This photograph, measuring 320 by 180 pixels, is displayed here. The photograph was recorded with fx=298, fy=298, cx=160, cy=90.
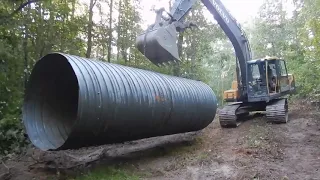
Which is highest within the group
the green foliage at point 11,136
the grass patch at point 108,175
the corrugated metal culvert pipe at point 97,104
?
the corrugated metal culvert pipe at point 97,104

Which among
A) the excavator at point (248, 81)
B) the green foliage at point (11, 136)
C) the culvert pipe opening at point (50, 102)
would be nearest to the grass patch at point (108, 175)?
the culvert pipe opening at point (50, 102)

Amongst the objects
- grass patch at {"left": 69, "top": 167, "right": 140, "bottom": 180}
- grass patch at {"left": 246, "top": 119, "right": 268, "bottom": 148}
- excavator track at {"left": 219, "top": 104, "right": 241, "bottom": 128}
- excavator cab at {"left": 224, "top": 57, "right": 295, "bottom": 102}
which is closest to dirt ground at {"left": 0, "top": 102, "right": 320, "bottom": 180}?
grass patch at {"left": 246, "top": 119, "right": 268, "bottom": 148}

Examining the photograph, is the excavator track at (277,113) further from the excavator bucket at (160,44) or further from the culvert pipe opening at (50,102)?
the culvert pipe opening at (50,102)

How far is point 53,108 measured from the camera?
598cm

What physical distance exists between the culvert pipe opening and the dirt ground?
64cm

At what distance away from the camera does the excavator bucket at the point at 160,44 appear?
6.04 m

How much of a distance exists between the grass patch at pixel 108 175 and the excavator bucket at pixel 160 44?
7.98ft

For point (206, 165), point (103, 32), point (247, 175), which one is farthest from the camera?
point (103, 32)

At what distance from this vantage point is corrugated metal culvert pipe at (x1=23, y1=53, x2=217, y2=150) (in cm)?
453

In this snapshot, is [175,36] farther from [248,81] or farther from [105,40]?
[105,40]

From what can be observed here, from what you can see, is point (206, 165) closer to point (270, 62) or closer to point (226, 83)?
point (270, 62)

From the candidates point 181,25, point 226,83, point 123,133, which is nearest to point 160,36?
point 181,25

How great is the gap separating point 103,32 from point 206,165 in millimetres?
10941

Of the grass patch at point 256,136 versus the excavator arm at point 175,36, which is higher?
the excavator arm at point 175,36
